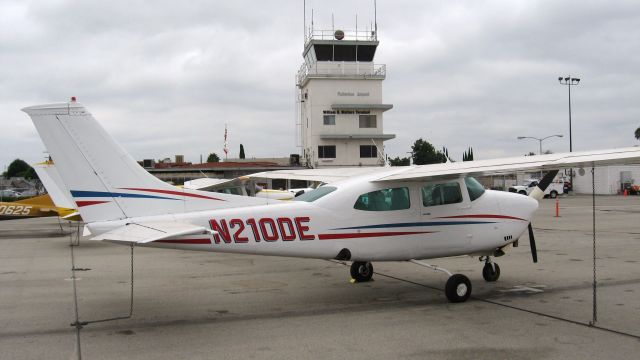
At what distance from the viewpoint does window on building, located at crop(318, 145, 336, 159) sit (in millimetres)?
54188

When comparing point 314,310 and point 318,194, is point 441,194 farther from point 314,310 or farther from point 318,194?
point 314,310

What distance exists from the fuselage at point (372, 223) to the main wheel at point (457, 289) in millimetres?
547

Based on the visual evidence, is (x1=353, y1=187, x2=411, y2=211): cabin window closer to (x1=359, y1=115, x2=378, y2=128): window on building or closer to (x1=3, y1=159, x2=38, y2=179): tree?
(x1=359, y1=115, x2=378, y2=128): window on building

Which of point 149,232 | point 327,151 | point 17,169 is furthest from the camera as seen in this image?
point 17,169

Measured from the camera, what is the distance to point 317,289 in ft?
31.6

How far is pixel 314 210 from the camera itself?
7887mm

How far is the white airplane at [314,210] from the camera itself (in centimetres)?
700

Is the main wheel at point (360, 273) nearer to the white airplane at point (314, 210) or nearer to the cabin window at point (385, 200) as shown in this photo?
Result: the white airplane at point (314, 210)

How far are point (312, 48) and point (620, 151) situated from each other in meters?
48.4

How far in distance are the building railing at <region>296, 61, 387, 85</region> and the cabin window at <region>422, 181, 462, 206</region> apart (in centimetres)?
4538

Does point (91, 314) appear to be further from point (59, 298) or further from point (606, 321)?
point (606, 321)

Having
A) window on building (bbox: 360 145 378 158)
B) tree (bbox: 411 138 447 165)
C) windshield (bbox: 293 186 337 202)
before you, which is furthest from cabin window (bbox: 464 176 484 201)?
tree (bbox: 411 138 447 165)

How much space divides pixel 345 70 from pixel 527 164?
47.3m

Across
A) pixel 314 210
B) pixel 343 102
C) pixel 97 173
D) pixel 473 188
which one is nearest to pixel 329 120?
pixel 343 102
